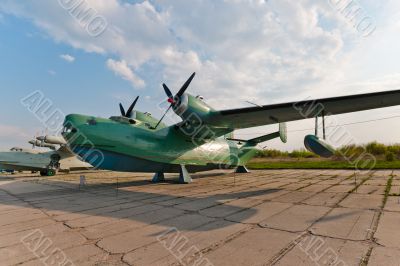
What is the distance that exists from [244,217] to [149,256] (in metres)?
2.80

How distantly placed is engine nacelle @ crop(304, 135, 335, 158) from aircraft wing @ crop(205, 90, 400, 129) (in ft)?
4.74

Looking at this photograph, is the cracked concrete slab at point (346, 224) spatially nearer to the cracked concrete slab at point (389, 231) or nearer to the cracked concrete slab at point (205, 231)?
the cracked concrete slab at point (205, 231)

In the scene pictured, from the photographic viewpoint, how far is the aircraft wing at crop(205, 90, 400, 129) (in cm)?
851

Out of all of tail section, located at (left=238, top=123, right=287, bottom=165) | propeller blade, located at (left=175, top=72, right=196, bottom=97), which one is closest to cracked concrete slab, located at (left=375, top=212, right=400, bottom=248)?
propeller blade, located at (left=175, top=72, right=196, bottom=97)

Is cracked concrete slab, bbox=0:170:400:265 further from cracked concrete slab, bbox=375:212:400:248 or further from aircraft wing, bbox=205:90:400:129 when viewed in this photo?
aircraft wing, bbox=205:90:400:129

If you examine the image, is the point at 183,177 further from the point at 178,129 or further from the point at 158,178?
the point at 178,129

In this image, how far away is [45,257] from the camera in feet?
11.4

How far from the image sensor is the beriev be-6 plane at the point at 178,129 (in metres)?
9.05

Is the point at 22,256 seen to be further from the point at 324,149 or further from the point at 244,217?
the point at 324,149

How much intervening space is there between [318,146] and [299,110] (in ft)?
6.83

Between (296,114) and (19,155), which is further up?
(296,114)

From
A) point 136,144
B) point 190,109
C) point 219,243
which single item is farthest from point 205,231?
point 136,144

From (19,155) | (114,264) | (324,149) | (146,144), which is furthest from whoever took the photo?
(19,155)

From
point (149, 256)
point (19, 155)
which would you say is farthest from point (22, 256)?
point (19, 155)
